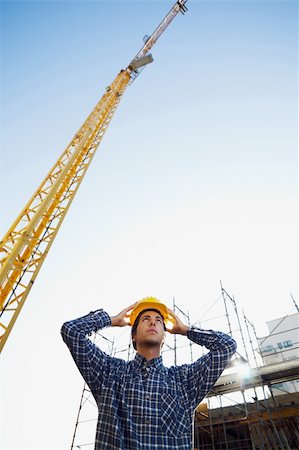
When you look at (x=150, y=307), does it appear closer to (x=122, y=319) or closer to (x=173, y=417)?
(x=122, y=319)

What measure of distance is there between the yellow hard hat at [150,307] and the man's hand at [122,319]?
38 mm

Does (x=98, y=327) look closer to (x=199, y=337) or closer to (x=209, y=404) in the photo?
(x=199, y=337)

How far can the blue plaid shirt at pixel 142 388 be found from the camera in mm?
1361

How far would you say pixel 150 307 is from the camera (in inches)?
77.4

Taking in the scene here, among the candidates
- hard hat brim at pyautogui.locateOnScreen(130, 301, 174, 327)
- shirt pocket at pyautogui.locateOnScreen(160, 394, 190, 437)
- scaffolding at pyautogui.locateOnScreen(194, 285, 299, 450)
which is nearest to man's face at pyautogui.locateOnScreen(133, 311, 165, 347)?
hard hat brim at pyautogui.locateOnScreen(130, 301, 174, 327)

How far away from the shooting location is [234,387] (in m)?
8.70

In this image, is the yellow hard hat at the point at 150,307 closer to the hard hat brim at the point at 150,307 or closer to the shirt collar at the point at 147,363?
the hard hat brim at the point at 150,307

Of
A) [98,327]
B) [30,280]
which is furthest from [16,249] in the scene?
[98,327]

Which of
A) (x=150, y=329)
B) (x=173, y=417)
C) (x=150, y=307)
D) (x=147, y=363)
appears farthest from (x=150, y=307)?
(x=173, y=417)

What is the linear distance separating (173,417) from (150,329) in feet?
1.58

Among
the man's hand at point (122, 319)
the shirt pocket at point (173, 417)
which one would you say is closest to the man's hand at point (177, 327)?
the man's hand at point (122, 319)

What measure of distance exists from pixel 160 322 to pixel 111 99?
1545 cm

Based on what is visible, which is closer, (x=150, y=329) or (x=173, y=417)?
(x=173, y=417)

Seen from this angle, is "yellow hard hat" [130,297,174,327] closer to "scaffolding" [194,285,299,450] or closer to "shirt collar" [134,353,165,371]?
"shirt collar" [134,353,165,371]
